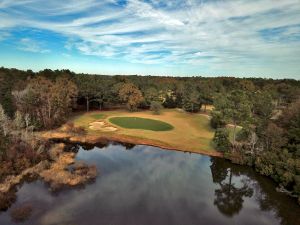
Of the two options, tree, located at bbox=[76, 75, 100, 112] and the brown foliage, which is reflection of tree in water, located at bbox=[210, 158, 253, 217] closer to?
the brown foliage

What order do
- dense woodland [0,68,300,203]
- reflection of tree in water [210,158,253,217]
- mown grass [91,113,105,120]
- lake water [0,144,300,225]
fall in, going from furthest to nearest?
mown grass [91,113,105,120]
dense woodland [0,68,300,203]
reflection of tree in water [210,158,253,217]
lake water [0,144,300,225]

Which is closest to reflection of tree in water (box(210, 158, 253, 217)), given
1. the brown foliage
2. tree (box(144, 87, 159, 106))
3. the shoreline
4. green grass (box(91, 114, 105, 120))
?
the shoreline

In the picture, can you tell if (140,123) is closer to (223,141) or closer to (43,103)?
(43,103)

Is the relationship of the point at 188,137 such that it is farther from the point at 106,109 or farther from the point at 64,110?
the point at 106,109

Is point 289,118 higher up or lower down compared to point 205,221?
higher up

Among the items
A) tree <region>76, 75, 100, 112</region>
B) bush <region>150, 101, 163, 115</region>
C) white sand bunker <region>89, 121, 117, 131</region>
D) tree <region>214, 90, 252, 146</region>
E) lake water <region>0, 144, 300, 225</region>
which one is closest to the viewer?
lake water <region>0, 144, 300, 225</region>

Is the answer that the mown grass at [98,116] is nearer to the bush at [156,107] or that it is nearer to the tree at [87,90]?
the tree at [87,90]

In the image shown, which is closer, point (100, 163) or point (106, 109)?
point (100, 163)

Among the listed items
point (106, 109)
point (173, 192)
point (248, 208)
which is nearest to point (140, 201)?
point (173, 192)
